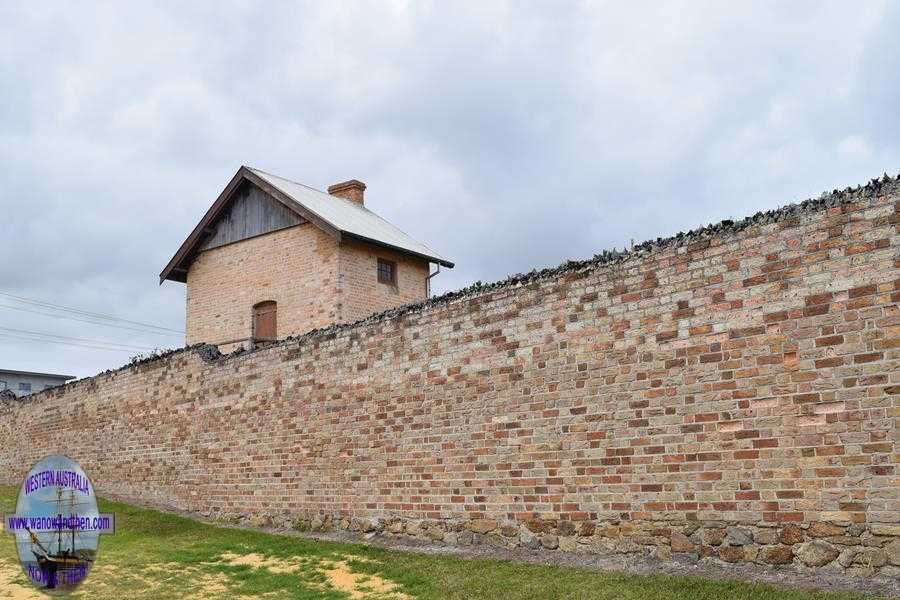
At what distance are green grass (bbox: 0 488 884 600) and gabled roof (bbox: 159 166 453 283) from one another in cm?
Answer: 866

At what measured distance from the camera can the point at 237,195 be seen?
20.5m

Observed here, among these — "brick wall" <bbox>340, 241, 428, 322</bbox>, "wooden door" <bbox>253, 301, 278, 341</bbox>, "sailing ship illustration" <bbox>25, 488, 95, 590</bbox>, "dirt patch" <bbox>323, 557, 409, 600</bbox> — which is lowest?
"dirt patch" <bbox>323, 557, 409, 600</bbox>

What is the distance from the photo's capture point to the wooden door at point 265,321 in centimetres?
1900

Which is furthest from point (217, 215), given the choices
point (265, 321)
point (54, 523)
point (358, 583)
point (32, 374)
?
point (32, 374)

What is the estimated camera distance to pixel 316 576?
28.6 ft

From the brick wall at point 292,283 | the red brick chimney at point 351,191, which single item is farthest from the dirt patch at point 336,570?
the red brick chimney at point 351,191

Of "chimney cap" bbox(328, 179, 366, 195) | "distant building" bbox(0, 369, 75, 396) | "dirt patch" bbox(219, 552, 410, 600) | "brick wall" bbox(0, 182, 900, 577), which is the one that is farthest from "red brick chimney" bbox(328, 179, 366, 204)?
"distant building" bbox(0, 369, 75, 396)

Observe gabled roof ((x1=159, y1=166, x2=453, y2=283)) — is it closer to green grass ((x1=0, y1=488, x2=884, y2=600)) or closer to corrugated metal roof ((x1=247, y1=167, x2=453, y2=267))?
corrugated metal roof ((x1=247, y1=167, x2=453, y2=267))

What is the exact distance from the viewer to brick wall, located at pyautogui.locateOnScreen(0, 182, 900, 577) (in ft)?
21.6

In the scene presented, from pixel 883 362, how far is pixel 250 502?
9.15m

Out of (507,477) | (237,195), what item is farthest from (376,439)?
(237,195)

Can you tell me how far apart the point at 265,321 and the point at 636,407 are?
13.0 meters

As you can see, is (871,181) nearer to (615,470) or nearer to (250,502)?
(615,470)

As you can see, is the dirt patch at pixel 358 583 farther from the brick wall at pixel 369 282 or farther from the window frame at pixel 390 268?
the window frame at pixel 390 268
